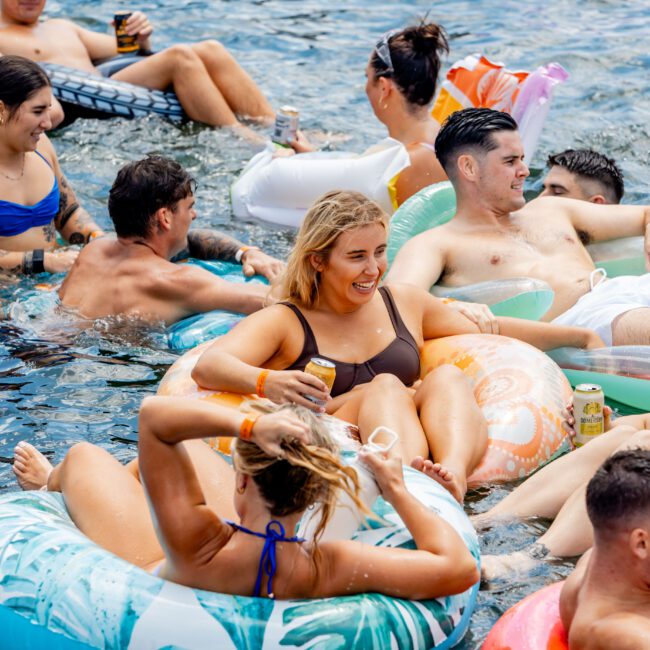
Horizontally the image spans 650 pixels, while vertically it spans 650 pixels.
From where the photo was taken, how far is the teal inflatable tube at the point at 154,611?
10.9ft

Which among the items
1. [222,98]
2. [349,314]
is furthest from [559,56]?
[349,314]

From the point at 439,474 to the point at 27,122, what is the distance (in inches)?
147

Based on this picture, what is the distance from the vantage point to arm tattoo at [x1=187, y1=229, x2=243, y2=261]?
693cm

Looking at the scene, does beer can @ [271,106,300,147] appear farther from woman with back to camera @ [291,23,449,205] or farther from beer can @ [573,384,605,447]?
beer can @ [573,384,605,447]

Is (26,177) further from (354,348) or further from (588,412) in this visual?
(588,412)

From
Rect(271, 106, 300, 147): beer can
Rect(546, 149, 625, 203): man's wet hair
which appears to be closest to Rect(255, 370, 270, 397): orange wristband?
Rect(546, 149, 625, 203): man's wet hair

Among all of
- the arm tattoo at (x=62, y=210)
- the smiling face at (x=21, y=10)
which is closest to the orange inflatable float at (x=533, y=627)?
the arm tattoo at (x=62, y=210)

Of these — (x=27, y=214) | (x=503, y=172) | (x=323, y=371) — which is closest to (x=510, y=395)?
(x=323, y=371)

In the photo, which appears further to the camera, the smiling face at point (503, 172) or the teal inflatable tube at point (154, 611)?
the smiling face at point (503, 172)

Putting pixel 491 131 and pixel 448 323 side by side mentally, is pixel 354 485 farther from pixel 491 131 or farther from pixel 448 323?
pixel 491 131

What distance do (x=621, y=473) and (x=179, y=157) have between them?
6.47 m

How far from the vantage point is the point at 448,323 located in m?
5.40

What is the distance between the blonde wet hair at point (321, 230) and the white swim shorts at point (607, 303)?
154 centimetres

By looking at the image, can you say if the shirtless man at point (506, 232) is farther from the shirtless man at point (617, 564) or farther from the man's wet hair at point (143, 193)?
the shirtless man at point (617, 564)
